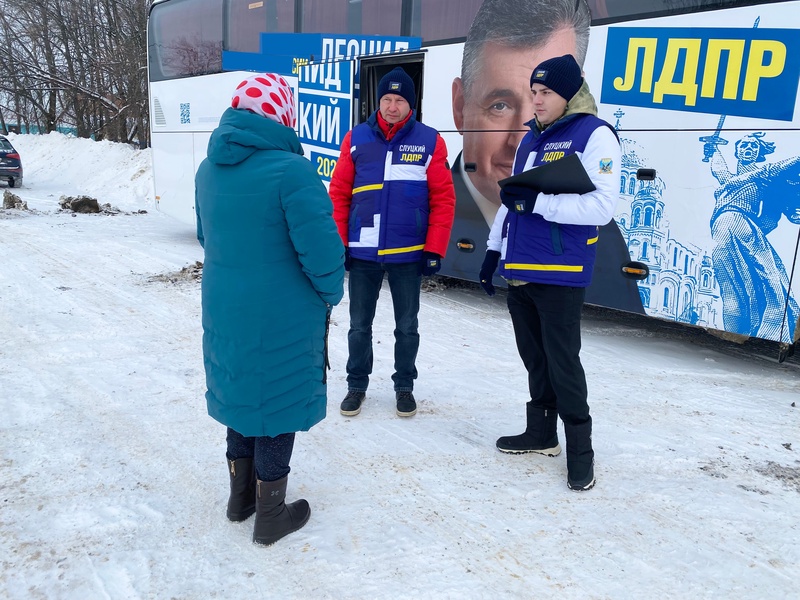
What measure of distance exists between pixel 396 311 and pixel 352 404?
0.62 meters

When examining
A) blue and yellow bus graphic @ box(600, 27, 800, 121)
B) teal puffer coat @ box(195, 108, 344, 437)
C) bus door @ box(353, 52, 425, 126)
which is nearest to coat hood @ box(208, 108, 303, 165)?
teal puffer coat @ box(195, 108, 344, 437)

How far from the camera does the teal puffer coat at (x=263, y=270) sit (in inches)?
83.8

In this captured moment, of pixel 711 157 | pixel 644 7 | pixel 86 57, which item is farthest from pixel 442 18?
pixel 86 57

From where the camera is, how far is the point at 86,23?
25422mm

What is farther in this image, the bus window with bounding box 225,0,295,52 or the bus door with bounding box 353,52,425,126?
the bus window with bounding box 225,0,295,52

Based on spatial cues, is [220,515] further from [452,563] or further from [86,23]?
[86,23]

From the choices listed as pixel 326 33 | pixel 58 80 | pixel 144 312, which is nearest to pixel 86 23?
pixel 58 80

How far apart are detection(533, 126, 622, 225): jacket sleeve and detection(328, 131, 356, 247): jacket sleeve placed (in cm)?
143

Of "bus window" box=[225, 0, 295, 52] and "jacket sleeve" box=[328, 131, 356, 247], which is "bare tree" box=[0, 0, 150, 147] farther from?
"jacket sleeve" box=[328, 131, 356, 247]

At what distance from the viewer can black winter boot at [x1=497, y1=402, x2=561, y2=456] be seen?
311cm

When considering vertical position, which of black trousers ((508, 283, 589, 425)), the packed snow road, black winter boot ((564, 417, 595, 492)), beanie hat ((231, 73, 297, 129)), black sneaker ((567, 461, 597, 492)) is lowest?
the packed snow road

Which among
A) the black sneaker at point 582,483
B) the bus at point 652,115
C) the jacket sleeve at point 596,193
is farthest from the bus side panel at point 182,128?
the black sneaker at point 582,483

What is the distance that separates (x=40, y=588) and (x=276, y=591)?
81 cm

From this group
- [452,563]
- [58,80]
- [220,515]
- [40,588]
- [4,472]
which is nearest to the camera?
[40,588]
